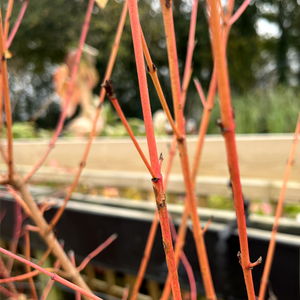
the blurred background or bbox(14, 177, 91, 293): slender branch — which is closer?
bbox(14, 177, 91, 293): slender branch

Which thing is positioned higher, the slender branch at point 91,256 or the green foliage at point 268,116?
the green foliage at point 268,116

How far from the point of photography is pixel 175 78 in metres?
0.19

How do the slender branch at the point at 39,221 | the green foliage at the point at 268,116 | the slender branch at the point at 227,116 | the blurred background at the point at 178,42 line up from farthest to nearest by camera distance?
1. the blurred background at the point at 178,42
2. the green foliage at the point at 268,116
3. the slender branch at the point at 39,221
4. the slender branch at the point at 227,116

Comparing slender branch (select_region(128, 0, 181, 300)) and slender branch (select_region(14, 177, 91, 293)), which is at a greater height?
slender branch (select_region(128, 0, 181, 300))

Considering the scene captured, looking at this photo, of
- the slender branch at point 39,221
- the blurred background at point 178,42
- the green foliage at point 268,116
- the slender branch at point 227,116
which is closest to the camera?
the slender branch at point 227,116

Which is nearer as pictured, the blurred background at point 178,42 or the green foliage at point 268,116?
the green foliage at point 268,116

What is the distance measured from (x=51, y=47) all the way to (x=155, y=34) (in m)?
1.73

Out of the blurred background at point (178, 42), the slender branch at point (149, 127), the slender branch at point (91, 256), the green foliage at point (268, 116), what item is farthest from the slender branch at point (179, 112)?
the blurred background at point (178, 42)

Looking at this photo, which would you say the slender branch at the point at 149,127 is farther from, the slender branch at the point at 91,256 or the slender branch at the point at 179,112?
the slender branch at the point at 91,256

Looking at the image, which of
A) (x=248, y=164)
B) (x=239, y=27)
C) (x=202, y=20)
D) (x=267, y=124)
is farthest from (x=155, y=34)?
(x=248, y=164)

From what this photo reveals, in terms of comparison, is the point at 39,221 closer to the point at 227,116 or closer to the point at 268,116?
the point at 227,116

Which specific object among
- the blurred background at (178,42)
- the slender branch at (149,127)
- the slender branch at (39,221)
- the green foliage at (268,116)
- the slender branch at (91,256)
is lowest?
the slender branch at (91,256)

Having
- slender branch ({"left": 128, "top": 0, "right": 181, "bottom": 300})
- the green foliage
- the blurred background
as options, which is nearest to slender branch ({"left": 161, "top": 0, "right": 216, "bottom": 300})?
slender branch ({"left": 128, "top": 0, "right": 181, "bottom": 300})

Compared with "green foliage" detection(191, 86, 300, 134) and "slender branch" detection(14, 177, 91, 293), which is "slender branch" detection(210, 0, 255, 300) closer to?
"slender branch" detection(14, 177, 91, 293)
